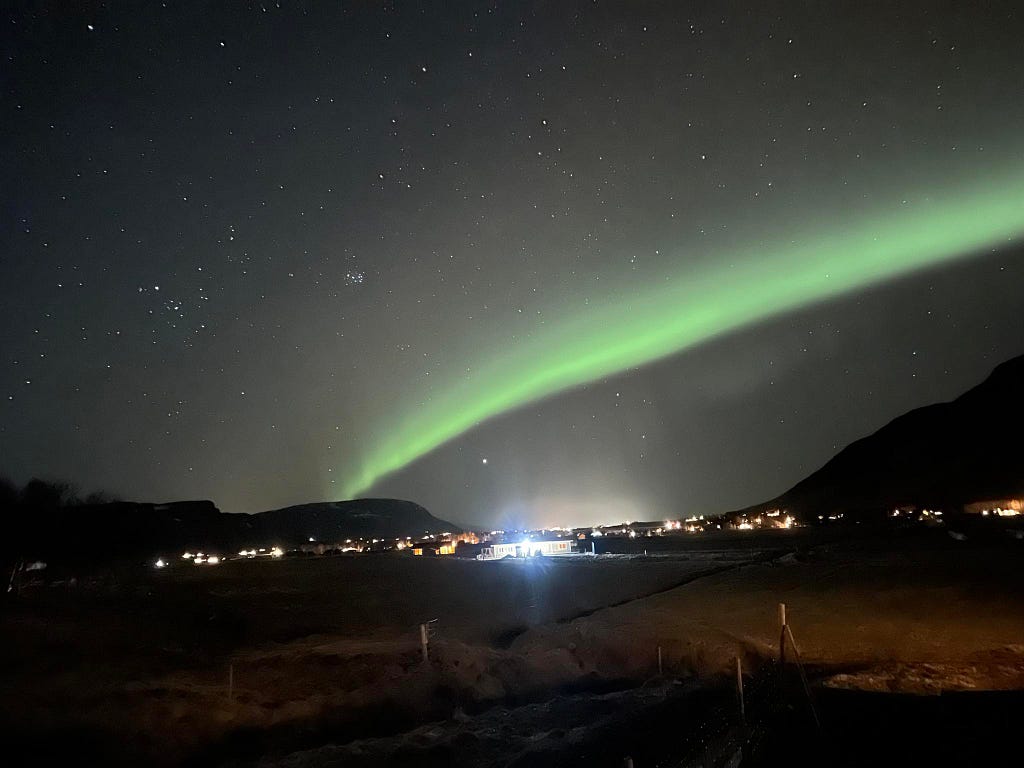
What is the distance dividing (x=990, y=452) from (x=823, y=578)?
159850 millimetres

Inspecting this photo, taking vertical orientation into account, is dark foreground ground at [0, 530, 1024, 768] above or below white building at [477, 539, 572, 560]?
below

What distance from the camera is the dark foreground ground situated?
1055cm

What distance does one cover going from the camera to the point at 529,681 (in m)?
18.5

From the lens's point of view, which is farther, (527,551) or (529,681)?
(527,551)

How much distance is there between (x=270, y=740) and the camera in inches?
580

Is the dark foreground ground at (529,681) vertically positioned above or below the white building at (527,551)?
below

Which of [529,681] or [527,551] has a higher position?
[527,551]

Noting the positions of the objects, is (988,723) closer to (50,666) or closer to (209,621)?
(50,666)

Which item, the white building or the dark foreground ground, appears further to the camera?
the white building

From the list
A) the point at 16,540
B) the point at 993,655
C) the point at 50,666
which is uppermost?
the point at 16,540

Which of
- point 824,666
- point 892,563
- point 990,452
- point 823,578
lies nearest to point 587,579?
point 823,578

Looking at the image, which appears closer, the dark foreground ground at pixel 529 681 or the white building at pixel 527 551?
the dark foreground ground at pixel 529 681

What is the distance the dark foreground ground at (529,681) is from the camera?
10.5 meters

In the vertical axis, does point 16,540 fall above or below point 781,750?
above
